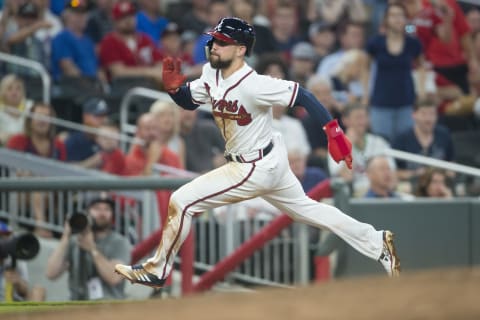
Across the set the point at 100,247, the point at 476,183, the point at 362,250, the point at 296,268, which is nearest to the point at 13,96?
the point at 100,247

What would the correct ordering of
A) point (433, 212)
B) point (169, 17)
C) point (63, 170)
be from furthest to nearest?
1. point (169, 17)
2. point (63, 170)
3. point (433, 212)

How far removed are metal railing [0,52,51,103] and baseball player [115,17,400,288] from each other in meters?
4.86

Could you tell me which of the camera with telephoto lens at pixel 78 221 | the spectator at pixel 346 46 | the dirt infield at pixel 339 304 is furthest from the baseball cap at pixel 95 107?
the dirt infield at pixel 339 304

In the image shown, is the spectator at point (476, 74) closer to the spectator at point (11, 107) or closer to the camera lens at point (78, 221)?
the spectator at point (11, 107)

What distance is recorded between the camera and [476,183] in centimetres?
1228

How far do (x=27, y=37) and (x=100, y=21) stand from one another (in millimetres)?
1173

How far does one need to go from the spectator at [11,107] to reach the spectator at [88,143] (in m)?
0.48

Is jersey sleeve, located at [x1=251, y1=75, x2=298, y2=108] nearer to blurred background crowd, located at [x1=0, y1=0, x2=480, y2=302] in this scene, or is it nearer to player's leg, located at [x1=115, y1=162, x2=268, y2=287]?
player's leg, located at [x1=115, y1=162, x2=268, y2=287]

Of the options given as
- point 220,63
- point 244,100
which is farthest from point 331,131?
point 220,63

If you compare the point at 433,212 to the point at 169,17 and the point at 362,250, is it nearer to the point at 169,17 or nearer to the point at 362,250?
the point at 362,250

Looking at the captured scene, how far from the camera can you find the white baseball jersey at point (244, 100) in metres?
7.52

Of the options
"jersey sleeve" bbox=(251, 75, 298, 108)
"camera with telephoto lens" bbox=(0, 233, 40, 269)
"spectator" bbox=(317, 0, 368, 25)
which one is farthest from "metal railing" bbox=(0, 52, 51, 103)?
"jersey sleeve" bbox=(251, 75, 298, 108)

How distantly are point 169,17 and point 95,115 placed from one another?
119 inches

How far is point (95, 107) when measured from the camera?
12430 millimetres
